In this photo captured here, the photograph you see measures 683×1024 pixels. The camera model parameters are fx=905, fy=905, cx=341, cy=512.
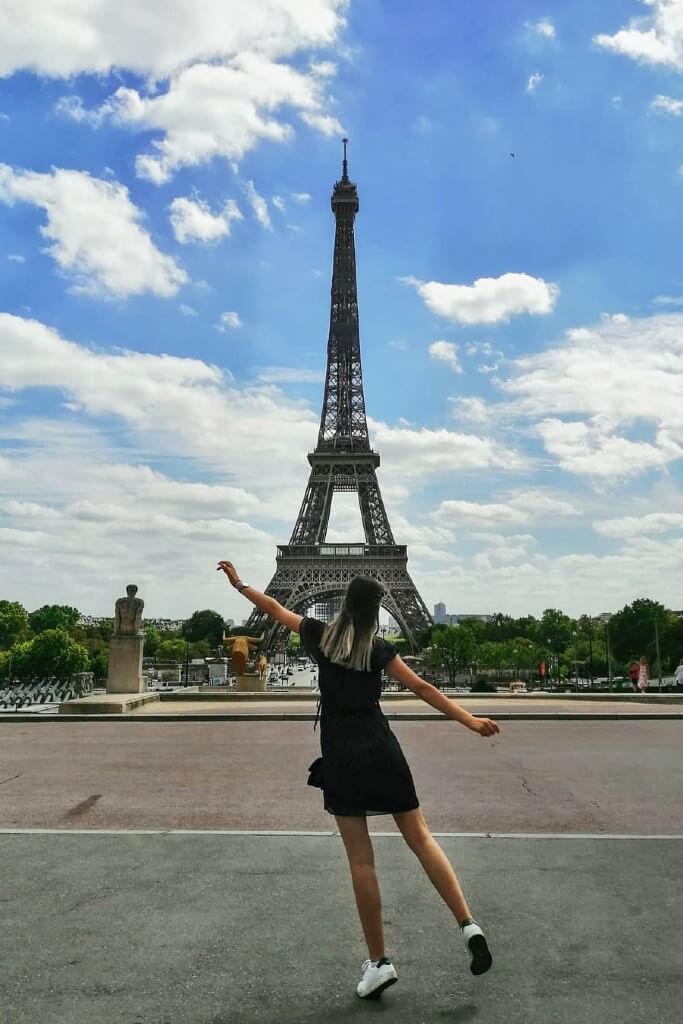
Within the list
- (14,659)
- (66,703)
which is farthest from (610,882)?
(14,659)

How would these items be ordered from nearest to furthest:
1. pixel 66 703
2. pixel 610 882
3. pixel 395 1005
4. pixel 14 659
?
pixel 395 1005, pixel 610 882, pixel 66 703, pixel 14 659

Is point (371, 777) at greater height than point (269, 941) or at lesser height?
greater

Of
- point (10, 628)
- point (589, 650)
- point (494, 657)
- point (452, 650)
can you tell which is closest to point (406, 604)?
point (452, 650)

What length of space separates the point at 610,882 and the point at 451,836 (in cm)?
165

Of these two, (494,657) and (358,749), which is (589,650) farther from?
(358,749)

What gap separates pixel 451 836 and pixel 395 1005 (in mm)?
3417

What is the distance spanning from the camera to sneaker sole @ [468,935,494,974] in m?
4.14

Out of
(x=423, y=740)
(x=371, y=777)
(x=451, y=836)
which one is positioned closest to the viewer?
(x=371, y=777)

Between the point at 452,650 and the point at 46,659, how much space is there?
38243 mm

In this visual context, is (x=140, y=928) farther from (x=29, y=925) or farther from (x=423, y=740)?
(x=423, y=740)

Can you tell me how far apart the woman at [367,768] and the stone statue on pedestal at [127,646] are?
18704mm

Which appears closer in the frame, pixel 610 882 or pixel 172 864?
pixel 610 882

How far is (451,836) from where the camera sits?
288 inches

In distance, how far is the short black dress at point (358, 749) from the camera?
14.1 feet
